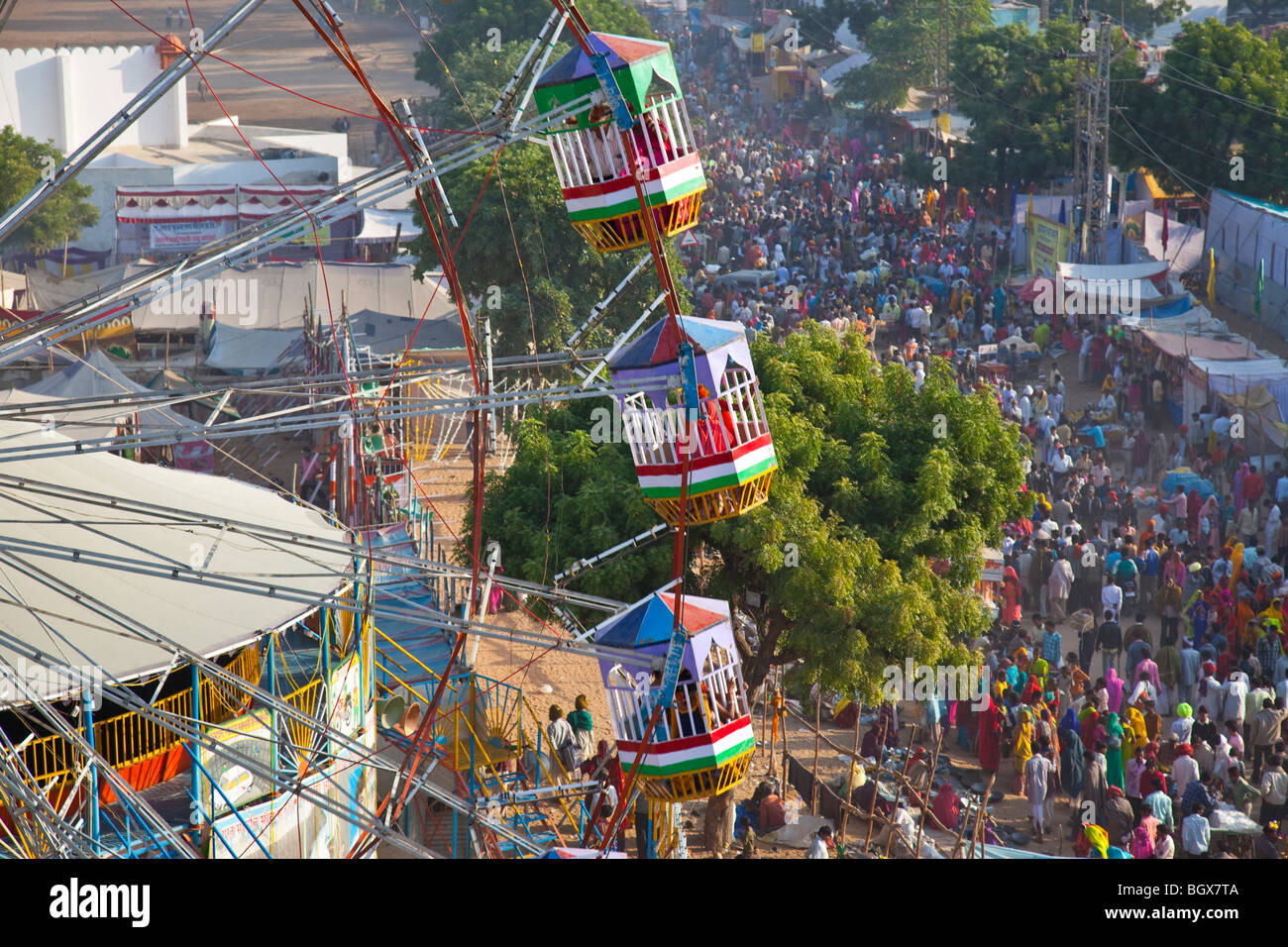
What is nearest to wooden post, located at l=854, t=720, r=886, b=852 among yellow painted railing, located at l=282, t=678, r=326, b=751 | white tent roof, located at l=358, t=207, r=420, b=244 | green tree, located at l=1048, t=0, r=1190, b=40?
yellow painted railing, located at l=282, t=678, r=326, b=751

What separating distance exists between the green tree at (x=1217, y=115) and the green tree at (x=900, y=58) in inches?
790

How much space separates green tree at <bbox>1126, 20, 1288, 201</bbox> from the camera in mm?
42906

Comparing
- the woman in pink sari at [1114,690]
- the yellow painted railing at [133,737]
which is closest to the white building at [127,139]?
the woman in pink sari at [1114,690]

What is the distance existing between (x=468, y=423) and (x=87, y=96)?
2801 centimetres

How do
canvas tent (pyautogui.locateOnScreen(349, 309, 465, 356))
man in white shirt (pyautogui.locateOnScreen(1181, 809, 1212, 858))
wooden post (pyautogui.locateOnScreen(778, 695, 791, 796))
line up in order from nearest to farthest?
man in white shirt (pyautogui.locateOnScreen(1181, 809, 1212, 858)) → wooden post (pyautogui.locateOnScreen(778, 695, 791, 796)) → canvas tent (pyautogui.locateOnScreen(349, 309, 465, 356))

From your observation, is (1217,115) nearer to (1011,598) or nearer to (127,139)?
(1011,598)

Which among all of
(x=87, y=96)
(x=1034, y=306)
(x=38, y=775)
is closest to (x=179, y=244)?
(x=87, y=96)

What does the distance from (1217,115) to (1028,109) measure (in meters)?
6.26

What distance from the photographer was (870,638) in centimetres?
1641

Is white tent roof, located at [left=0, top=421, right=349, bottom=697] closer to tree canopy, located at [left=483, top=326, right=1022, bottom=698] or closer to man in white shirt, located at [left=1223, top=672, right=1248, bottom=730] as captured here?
tree canopy, located at [left=483, top=326, right=1022, bottom=698]

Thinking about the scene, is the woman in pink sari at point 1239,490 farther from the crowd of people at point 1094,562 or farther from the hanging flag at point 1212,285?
the hanging flag at point 1212,285

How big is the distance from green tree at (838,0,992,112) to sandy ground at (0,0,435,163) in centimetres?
2222

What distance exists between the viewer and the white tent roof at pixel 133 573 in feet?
38.0

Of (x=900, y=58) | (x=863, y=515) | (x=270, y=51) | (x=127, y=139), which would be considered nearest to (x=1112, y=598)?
(x=863, y=515)
